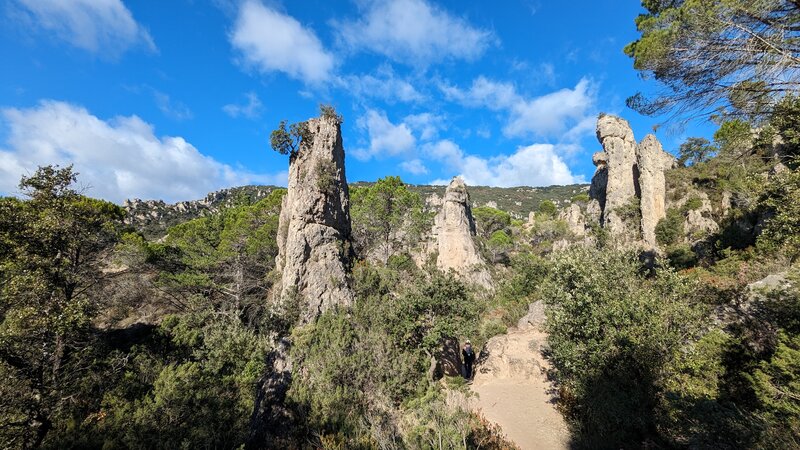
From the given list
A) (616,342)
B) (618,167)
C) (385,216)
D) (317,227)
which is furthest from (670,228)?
(317,227)

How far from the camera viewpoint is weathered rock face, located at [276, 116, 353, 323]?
21156 millimetres

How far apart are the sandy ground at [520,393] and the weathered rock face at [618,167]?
79.4 ft

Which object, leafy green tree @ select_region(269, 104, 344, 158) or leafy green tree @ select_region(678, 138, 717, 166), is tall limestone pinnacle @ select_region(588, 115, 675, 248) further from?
leafy green tree @ select_region(269, 104, 344, 158)

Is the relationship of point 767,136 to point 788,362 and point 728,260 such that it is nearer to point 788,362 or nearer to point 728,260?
point 788,362

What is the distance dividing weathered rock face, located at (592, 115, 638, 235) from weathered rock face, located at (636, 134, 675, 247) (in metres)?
2.34

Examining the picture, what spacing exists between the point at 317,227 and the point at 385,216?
386 inches

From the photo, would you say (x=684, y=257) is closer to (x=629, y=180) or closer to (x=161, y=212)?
(x=629, y=180)

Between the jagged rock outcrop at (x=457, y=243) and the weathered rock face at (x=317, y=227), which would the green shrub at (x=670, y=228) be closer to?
the jagged rock outcrop at (x=457, y=243)

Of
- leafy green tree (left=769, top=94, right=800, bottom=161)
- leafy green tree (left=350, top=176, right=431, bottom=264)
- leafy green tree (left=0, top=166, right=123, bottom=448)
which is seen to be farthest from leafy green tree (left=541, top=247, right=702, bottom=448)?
leafy green tree (left=350, top=176, right=431, bottom=264)

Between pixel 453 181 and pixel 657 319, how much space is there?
31.9 meters

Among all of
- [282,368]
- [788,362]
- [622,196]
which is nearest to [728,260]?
[788,362]

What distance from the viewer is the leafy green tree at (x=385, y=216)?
31516 mm

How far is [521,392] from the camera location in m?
13.3

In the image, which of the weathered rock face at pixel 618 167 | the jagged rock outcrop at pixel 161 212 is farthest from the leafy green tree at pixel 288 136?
the jagged rock outcrop at pixel 161 212
